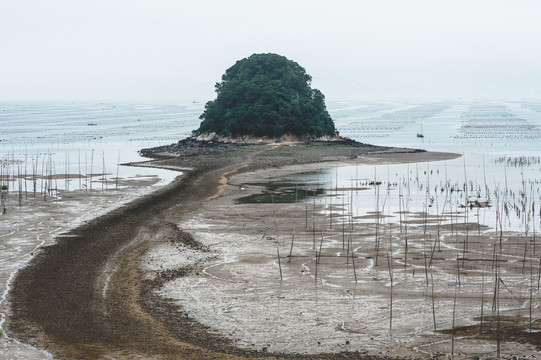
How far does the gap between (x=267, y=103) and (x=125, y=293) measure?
60.6 metres

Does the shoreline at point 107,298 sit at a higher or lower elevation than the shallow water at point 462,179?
lower

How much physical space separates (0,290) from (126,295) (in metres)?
4.12

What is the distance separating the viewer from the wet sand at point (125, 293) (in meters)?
16.1

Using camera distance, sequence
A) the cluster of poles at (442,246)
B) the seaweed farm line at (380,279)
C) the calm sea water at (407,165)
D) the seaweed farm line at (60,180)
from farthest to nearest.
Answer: the seaweed farm line at (60,180)
the calm sea water at (407,165)
the cluster of poles at (442,246)
the seaweed farm line at (380,279)

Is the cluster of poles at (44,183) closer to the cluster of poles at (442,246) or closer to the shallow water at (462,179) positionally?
the cluster of poles at (442,246)

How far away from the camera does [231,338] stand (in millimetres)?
16703

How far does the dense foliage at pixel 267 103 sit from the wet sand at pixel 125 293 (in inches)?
1646

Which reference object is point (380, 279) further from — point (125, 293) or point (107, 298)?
point (107, 298)

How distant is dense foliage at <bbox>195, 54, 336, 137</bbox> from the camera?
256 ft

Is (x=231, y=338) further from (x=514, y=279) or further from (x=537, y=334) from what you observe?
(x=514, y=279)

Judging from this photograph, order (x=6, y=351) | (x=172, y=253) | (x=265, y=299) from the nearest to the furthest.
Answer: (x=6, y=351) → (x=265, y=299) → (x=172, y=253)

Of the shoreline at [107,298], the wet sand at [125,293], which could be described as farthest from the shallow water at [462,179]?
the shoreline at [107,298]

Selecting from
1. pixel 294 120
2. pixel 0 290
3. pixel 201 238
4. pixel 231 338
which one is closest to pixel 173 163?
pixel 294 120

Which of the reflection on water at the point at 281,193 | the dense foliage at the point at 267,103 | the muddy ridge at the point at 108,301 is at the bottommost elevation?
the muddy ridge at the point at 108,301
